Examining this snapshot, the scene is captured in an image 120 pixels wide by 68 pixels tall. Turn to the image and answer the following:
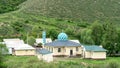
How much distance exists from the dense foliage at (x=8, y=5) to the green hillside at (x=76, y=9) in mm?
4675

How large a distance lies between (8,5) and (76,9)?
787 inches

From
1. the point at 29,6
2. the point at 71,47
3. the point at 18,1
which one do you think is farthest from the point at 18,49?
the point at 18,1

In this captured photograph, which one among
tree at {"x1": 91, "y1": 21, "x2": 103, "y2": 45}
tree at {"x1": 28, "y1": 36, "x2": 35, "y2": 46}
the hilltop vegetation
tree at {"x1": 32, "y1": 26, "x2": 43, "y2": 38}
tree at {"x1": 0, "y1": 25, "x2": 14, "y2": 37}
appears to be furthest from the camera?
tree at {"x1": 0, "y1": 25, "x2": 14, "y2": 37}

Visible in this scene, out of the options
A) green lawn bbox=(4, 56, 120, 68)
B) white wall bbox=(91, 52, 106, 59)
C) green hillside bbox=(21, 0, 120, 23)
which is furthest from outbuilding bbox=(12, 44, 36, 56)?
green hillside bbox=(21, 0, 120, 23)

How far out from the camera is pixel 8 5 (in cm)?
11800

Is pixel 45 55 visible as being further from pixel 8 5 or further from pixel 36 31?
pixel 8 5

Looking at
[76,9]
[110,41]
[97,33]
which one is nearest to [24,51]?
[110,41]

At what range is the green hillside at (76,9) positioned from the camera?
105 metres

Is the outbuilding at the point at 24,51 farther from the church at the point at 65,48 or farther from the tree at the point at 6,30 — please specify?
the tree at the point at 6,30

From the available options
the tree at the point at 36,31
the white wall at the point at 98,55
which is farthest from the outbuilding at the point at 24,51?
the tree at the point at 36,31

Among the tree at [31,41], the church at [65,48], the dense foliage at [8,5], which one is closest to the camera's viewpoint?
the church at [65,48]

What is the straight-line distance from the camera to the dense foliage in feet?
373

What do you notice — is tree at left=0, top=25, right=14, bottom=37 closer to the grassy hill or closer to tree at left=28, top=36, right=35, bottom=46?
tree at left=28, top=36, right=35, bottom=46

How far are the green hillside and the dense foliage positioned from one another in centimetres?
468
